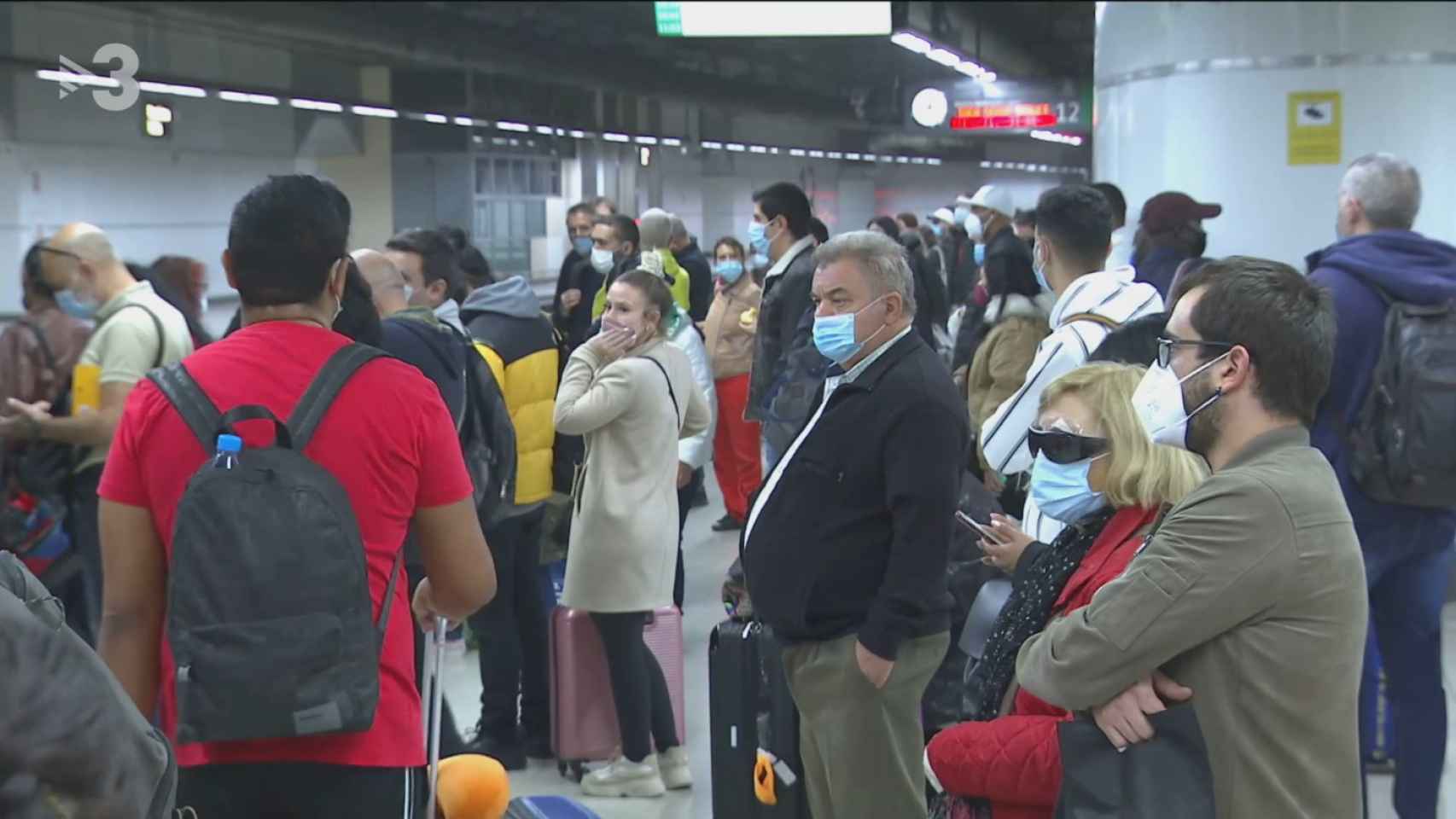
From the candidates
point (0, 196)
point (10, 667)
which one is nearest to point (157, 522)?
point (10, 667)

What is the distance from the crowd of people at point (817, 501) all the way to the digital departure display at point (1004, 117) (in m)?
12.8

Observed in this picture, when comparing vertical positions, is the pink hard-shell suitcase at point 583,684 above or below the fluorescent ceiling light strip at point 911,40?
below

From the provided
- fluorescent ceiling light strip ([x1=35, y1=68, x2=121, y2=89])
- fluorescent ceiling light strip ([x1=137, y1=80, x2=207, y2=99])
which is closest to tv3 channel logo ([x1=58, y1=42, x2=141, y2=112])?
fluorescent ceiling light strip ([x1=35, y1=68, x2=121, y2=89])

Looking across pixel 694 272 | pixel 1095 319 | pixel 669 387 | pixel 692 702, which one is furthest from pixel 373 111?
pixel 1095 319

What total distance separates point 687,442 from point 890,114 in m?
17.3

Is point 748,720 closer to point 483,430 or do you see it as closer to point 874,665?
point 874,665

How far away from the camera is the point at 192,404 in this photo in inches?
84.7

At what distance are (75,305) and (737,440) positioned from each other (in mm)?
3647

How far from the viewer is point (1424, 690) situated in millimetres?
3801

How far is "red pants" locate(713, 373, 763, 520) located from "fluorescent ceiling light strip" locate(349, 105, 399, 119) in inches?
276

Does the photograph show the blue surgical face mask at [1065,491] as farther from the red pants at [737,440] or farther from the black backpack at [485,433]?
the red pants at [737,440]

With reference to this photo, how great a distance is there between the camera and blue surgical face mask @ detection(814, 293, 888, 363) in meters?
3.09

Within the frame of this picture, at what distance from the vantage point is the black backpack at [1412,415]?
3.59 m

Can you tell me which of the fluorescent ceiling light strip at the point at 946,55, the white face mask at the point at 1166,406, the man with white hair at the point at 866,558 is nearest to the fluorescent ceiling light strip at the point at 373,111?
the fluorescent ceiling light strip at the point at 946,55
